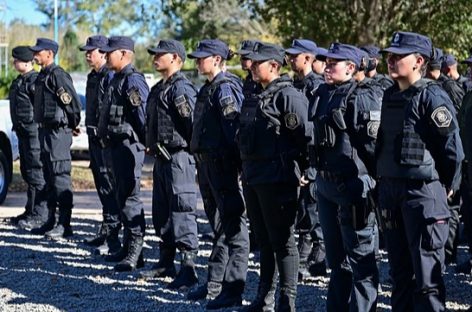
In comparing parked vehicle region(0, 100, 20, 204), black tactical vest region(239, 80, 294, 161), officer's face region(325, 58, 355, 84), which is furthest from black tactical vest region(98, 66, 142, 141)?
parked vehicle region(0, 100, 20, 204)

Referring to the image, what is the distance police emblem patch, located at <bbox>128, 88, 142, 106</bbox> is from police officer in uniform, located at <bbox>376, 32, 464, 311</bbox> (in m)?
3.55

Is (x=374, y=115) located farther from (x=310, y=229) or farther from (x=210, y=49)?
(x=310, y=229)

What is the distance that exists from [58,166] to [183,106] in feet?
10.7

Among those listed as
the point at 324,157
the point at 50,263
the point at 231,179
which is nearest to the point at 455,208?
the point at 231,179

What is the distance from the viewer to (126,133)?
28.9 ft

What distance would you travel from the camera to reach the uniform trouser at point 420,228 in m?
5.49

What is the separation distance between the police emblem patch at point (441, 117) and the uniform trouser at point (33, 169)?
723 centimetres

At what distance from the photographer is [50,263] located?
30.8 ft

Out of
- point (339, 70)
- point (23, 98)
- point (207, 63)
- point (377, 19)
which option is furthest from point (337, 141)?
point (377, 19)

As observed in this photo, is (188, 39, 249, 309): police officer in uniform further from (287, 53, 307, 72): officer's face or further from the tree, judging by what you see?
the tree

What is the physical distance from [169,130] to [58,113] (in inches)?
115

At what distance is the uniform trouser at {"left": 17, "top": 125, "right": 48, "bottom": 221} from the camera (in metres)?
11.7

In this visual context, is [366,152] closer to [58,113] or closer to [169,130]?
[169,130]

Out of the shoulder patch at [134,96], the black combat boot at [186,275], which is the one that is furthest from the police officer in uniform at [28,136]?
the black combat boot at [186,275]
